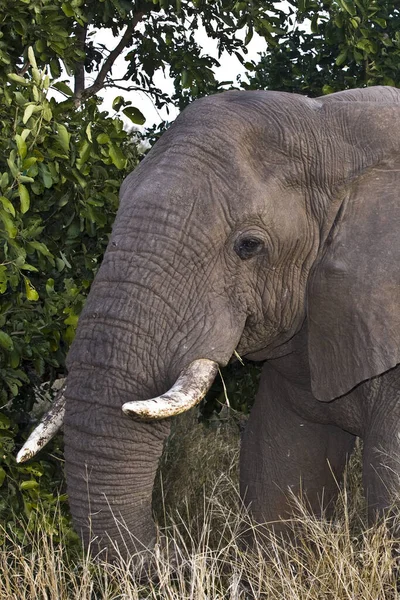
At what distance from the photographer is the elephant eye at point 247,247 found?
3.78 meters

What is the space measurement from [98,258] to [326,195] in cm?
161

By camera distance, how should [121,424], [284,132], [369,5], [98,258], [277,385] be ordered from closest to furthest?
1. [121,424]
2. [284,132]
3. [277,385]
4. [98,258]
5. [369,5]

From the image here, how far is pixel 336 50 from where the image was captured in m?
6.04

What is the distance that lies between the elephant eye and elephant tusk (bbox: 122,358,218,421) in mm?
358

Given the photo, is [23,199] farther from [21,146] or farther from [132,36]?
[132,36]

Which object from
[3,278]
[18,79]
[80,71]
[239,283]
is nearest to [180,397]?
[239,283]

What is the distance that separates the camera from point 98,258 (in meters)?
5.28

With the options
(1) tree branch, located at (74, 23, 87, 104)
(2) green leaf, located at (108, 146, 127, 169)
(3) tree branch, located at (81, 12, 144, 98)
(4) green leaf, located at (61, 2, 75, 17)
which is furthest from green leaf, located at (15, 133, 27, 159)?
(3) tree branch, located at (81, 12, 144, 98)

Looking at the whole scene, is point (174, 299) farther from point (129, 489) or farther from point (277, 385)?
point (277, 385)

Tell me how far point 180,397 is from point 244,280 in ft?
1.76

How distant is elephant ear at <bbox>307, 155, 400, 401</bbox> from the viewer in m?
3.83

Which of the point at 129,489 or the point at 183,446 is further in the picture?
the point at 183,446

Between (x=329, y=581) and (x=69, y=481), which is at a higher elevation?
(x=69, y=481)

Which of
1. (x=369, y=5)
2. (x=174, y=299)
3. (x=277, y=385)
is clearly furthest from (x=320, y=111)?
(x=369, y=5)
